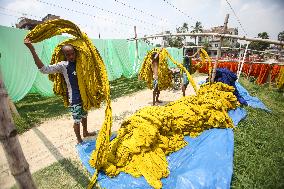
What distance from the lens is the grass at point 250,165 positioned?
3.45 metres

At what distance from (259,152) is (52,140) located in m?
4.21

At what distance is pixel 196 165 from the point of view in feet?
Answer: 11.8

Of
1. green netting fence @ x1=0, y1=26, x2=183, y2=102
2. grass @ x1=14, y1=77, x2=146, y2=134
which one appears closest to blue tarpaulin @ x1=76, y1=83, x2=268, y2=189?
grass @ x1=14, y1=77, x2=146, y2=134

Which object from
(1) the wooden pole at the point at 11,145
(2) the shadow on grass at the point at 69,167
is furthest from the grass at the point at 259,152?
(1) the wooden pole at the point at 11,145

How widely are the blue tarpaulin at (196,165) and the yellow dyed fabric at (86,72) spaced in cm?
44

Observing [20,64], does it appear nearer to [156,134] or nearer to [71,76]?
[71,76]

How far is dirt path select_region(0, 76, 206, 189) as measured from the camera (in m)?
4.28

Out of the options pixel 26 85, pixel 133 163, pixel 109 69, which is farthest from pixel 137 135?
pixel 109 69

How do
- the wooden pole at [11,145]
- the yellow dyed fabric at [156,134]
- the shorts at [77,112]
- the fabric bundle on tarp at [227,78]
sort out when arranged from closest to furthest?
the wooden pole at [11,145] < the yellow dyed fabric at [156,134] < the shorts at [77,112] < the fabric bundle on tarp at [227,78]

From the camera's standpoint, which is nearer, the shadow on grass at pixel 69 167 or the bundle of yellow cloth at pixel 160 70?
the shadow on grass at pixel 69 167

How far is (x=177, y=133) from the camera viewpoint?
4.51 m

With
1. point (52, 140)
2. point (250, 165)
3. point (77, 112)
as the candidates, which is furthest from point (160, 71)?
point (250, 165)

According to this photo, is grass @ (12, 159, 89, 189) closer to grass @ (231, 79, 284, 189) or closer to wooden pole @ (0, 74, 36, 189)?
wooden pole @ (0, 74, 36, 189)

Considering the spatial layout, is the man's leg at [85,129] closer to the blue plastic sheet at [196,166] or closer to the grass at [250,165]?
the blue plastic sheet at [196,166]
